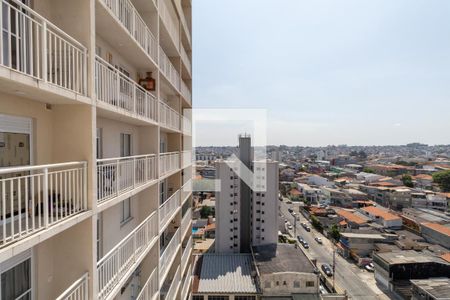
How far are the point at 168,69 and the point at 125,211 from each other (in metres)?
4.49

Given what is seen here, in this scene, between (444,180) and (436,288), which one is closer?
(436,288)

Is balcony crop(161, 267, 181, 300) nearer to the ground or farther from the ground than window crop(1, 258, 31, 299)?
nearer to the ground

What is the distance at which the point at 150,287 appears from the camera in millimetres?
6086

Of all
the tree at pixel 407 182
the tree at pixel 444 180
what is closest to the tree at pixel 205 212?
the tree at pixel 407 182

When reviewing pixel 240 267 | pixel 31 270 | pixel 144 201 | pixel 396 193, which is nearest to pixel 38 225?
pixel 31 270

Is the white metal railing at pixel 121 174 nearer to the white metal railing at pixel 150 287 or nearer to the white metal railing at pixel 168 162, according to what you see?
the white metal railing at pixel 168 162

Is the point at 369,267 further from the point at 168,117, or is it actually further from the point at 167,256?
the point at 168,117

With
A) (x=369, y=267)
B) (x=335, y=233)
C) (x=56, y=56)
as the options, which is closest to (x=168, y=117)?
(x=56, y=56)

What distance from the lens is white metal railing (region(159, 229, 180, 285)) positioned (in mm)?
7013

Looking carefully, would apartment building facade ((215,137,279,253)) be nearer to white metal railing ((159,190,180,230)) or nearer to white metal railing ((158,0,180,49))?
white metal railing ((159,190,180,230))

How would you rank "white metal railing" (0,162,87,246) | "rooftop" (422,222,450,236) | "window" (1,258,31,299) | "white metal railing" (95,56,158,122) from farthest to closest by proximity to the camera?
"rooftop" (422,222,450,236) → "white metal railing" (95,56,158,122) → "window" (1,258,31,299) → "white metal railing" (0,162,87,246)

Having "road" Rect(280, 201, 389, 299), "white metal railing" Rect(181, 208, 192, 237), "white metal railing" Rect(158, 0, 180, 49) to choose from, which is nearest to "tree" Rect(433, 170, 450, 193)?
"road" Rect(280, 201, 389, 299)

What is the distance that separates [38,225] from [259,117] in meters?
14.8

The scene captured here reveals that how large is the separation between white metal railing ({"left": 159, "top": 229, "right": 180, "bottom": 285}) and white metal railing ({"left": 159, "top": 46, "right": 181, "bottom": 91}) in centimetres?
516
